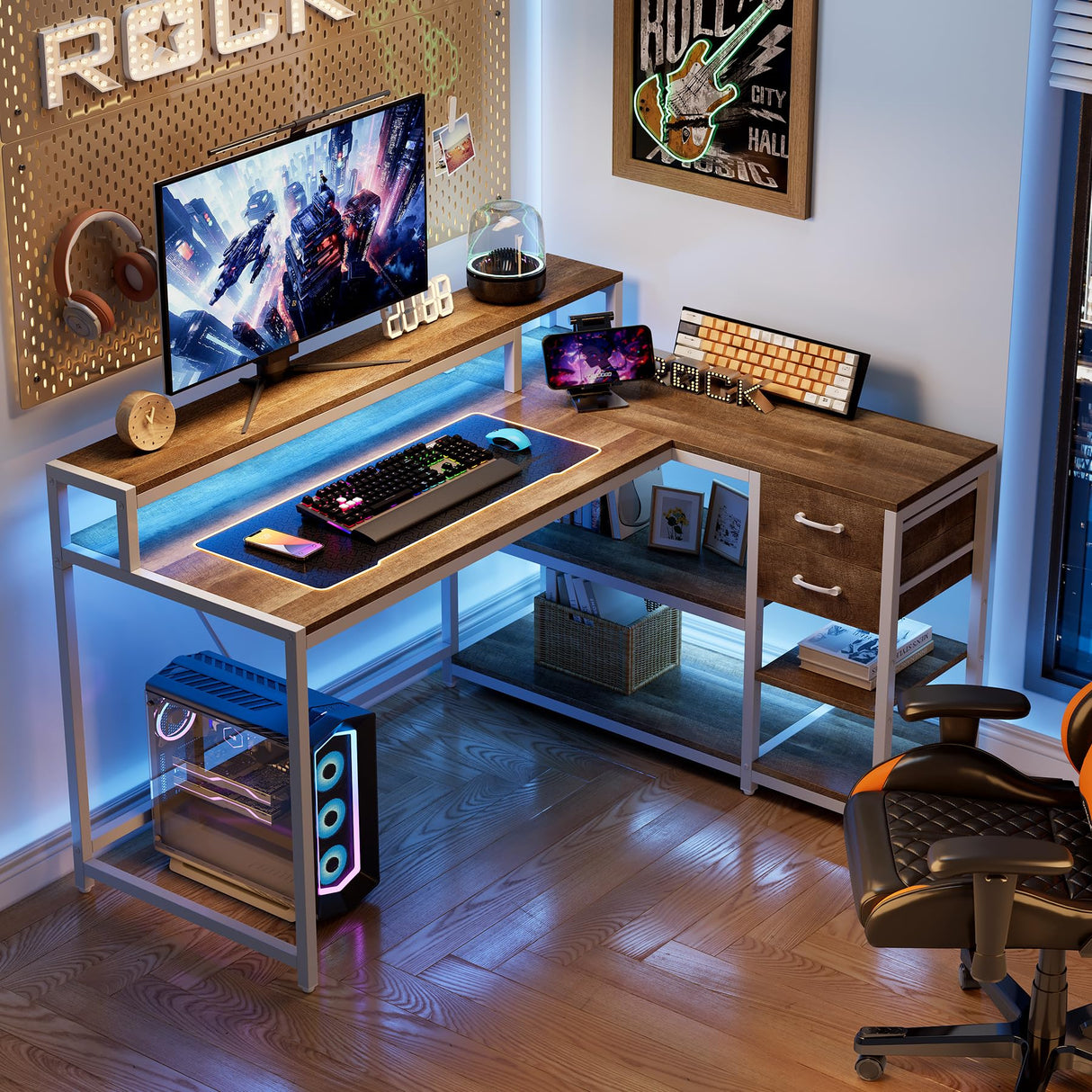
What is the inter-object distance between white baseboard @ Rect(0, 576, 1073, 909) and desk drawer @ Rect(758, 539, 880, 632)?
21.0 inches

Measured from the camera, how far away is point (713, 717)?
4094 millimetres

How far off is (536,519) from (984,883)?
1178 millimetres

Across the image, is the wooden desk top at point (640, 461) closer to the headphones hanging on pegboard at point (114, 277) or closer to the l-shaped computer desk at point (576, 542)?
the l-shaped computer desk at point (576, 542)

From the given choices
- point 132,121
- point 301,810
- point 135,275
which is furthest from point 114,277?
point 301,810

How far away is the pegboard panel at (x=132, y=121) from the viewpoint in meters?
3.17

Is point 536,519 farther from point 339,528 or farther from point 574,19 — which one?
point 574,19

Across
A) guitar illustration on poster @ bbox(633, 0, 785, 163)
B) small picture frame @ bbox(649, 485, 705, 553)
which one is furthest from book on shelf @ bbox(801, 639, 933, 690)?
guitar illustration on poster @ bbox(633, 0, 785, 163)

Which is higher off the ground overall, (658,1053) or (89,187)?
(89,187)

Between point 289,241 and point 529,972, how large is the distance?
148cm

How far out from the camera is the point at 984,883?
2.64 metres

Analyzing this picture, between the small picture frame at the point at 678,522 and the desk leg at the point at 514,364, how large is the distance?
0.40 meters

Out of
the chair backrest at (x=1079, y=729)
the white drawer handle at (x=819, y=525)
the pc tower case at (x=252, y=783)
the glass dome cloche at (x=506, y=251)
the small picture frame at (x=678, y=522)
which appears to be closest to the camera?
the chair backrest at (x=1079, y=729)

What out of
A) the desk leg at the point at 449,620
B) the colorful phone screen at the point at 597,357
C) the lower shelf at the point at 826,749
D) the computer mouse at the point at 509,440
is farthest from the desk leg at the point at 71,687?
the lower shelf at the point at 826,749

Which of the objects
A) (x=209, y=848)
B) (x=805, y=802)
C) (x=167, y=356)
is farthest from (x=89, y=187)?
(x=805, y=802)
